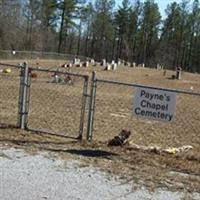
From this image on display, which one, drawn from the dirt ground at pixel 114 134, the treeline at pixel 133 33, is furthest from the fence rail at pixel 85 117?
the treeline at pixel 133 33

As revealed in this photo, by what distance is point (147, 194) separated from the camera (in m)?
6.96

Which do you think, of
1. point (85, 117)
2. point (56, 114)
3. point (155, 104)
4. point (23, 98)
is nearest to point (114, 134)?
point (85, 117)

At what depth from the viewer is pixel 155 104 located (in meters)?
9.82

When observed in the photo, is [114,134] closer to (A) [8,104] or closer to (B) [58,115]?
(B) [58,115]

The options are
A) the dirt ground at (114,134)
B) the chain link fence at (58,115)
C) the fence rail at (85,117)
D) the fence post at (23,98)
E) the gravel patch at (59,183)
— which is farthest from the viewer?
the chain link fence at (58,115)

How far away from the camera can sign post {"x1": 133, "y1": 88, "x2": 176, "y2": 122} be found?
383 inches

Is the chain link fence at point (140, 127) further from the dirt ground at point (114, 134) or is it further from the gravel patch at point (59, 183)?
the gravel patch at point (59, 183)

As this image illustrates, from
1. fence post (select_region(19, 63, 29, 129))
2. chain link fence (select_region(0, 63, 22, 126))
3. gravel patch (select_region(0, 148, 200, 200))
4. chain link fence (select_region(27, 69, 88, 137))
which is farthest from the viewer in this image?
chain link fence (select_region(0, 63, 22, 126))

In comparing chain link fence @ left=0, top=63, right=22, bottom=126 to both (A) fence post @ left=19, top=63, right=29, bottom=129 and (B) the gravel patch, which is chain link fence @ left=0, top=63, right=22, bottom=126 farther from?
(B) the gravel patch

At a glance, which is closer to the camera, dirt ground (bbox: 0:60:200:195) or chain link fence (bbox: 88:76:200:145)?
dirt ground (bbox: 0:60:200:195)

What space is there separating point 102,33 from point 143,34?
31.8ft

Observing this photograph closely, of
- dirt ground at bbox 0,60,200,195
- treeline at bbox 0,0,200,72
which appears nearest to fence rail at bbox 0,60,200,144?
dirt ground at bbox 0,60,200,195

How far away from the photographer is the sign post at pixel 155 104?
31.9 ft

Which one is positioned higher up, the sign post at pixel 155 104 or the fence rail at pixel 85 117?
the sign post at pixel 155 104
